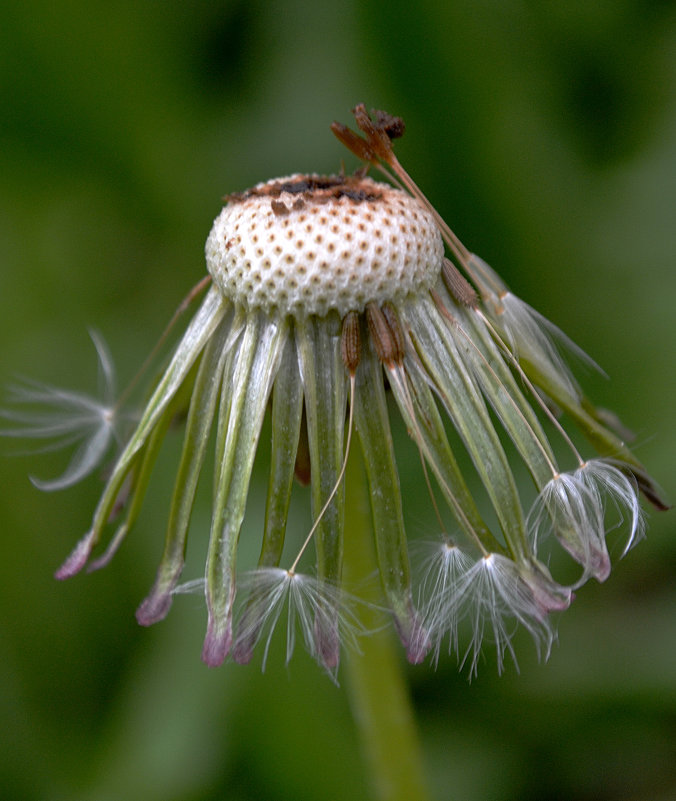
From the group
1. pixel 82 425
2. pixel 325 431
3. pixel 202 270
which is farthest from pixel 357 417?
pixel 202 270

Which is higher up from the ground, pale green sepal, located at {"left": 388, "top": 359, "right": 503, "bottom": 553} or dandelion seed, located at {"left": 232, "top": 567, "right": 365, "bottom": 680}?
pale green sepal, located at {"left": 388, "top": 359, "right": 503, "bottom": 553}

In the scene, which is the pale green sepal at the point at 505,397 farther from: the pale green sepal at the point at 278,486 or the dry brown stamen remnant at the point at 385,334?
the pale green sepal at the point at 278,486

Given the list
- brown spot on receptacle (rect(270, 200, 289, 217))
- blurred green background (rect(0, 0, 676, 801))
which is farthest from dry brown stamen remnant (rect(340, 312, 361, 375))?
blurred green background (rect(0, 0, 676, 801))

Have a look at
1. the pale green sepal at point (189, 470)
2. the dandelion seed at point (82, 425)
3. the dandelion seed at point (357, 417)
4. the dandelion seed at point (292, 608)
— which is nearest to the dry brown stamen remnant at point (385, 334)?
the dandelion seed at point (357, 417)

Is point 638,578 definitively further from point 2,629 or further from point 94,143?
point 94,143

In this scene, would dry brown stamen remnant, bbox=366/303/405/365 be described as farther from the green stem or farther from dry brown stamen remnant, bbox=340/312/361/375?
the green stem

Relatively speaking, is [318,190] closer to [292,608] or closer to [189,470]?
[189,470]

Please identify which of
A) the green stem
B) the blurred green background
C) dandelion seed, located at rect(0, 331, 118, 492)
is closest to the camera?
the green stem
